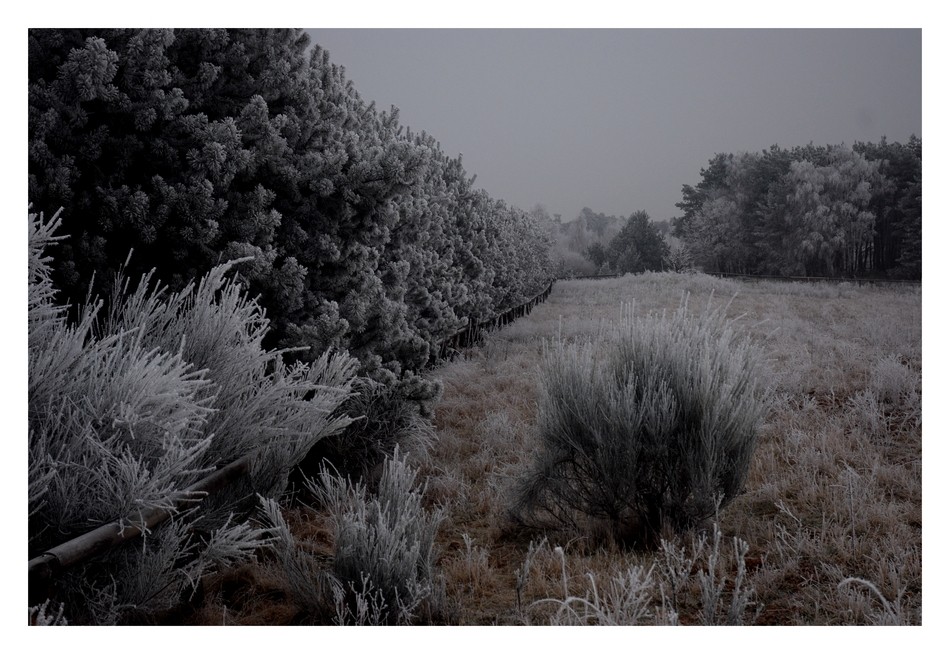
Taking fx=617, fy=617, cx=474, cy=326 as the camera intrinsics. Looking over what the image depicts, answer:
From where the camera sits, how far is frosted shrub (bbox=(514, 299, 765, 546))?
289 centimetres

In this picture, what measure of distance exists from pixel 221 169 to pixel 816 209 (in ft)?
15.6

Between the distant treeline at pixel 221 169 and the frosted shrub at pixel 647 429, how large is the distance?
141 centimetres

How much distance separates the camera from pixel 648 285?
1109 centimetres

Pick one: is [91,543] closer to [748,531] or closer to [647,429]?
[647,429]

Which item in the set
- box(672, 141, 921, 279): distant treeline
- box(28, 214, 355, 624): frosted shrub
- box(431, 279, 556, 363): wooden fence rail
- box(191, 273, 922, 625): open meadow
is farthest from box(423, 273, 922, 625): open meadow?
box(431, 279, 556, 363): wooden fence rail

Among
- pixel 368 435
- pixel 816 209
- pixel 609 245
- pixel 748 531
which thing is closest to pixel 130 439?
pixel 368 435

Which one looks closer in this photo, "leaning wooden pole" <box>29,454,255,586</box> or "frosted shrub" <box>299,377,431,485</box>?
"leaning wooden pole" <box>29,454,255,586</box>

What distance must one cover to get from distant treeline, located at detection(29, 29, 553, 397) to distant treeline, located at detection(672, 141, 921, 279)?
9.99 feet

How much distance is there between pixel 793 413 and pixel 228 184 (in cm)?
439

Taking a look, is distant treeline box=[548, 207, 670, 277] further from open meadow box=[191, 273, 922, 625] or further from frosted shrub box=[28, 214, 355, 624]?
frosted shrub box=[28, 214, 355, 624]

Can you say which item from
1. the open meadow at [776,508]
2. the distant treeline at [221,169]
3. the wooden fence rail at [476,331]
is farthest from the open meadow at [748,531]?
the wooden fence rail at [476,331]

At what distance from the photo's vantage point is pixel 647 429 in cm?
294
